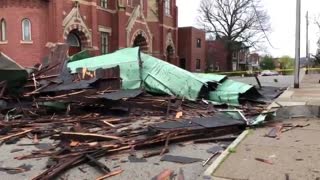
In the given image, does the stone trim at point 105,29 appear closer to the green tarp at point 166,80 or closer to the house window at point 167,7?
the house window at point 167,7

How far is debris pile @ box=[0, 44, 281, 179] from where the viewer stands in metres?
7.94

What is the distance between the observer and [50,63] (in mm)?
15953

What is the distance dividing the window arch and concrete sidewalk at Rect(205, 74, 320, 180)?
27112 millimetres

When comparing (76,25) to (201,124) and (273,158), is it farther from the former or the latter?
(273,158)

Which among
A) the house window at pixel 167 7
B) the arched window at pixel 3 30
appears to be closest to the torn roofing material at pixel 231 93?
the arched window at pixel 3 30

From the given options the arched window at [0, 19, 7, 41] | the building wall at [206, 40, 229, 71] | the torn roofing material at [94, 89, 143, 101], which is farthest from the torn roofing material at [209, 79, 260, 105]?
the building wall at [206, 40, 229, 71]

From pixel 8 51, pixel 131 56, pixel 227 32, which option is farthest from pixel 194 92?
pixel 227 32

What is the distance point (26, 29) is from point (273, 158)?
96.1 ft

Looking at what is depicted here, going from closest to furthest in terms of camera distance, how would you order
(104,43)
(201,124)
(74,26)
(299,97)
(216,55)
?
(201,124)
(299,97)
(74,26)
(104,43)
(216,55)

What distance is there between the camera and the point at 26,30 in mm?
32625

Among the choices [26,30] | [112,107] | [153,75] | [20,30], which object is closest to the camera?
[112,107]

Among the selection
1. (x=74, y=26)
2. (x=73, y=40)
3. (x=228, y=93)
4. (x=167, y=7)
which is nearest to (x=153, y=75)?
(x=228, y=93)

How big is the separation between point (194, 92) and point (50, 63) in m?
5.43

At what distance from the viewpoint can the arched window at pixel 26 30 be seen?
106 ft
